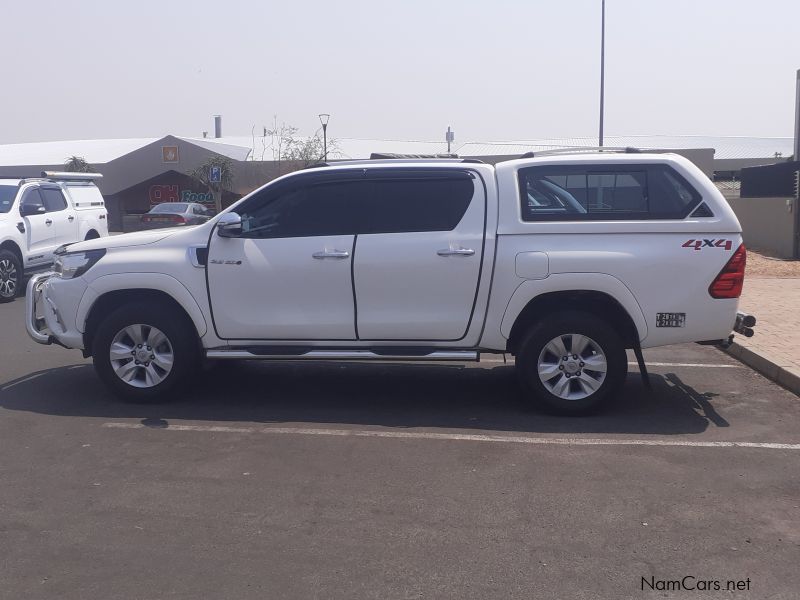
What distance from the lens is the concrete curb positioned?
8188mm

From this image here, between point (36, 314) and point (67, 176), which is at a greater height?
point (67, 176)

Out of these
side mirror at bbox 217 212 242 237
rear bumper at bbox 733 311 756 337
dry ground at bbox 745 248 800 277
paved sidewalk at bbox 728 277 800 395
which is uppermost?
side mirror at bbox 217 212 242 237

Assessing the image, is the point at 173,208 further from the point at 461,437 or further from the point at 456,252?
the point at 461,437

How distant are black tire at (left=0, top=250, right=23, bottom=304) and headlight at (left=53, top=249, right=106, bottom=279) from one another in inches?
298

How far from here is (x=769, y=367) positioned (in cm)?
876

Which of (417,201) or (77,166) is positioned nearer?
(417,201)

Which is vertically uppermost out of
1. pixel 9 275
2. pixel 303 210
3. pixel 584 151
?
pixel 584 151

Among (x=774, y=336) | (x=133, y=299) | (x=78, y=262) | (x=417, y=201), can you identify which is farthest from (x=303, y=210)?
(x=774, y=336)

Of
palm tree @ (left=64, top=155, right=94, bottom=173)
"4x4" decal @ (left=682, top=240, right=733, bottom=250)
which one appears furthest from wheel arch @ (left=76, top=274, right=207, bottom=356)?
palm tree @ (left=64, top=155, right=94, bottom=173)

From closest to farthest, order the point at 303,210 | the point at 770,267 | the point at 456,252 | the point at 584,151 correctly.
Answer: the point at 456,252, the point at 303,210, the point at 584,151, the point at 770,267

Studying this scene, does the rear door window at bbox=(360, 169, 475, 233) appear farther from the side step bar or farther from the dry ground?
the dry ground

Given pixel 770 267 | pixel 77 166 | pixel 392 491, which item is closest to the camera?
pixel 392 491

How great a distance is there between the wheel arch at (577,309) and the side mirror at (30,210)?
10.6 m

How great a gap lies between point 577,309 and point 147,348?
3577 mm
